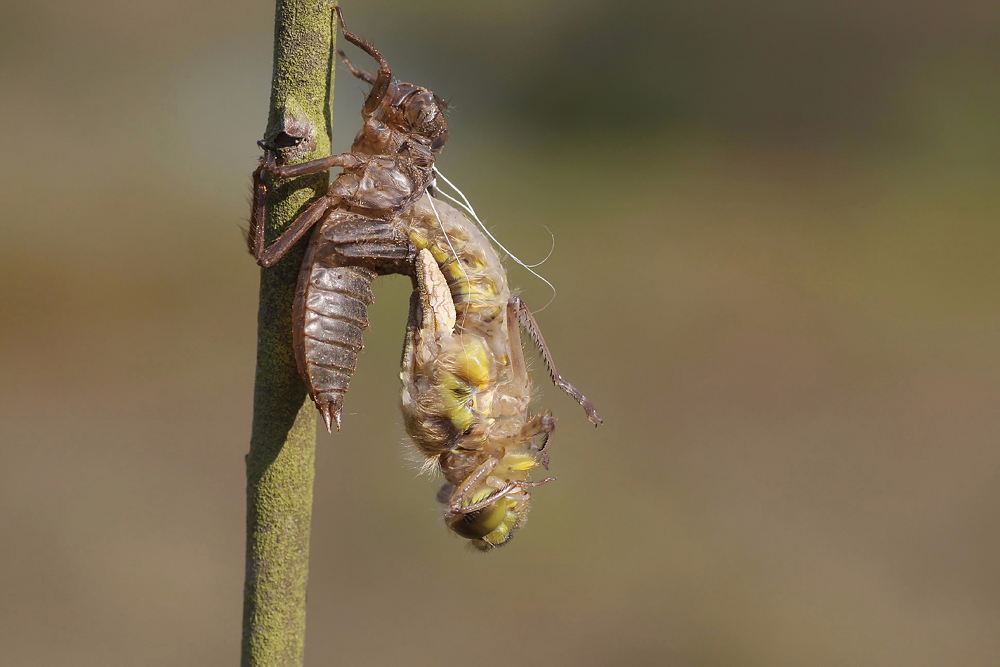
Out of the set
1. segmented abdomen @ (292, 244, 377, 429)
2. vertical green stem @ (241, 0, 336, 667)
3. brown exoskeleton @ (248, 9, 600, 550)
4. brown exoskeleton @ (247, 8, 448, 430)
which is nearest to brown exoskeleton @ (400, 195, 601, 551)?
brown exoskeleton @ (248, 9, 600, 550)

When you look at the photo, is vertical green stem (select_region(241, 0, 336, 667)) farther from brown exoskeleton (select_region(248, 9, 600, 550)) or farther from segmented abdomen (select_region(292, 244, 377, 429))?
brown exoskeleton (select_region(248, 9, 600, 550))

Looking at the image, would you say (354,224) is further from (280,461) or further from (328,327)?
(280,461)

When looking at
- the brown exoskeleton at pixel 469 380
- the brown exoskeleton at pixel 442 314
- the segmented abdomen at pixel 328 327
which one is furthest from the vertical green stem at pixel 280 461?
the brown exoskeleton at pixel 469 380

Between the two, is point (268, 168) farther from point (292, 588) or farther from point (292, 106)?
point (292, 588)

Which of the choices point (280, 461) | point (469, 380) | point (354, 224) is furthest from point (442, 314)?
point (280, 461)

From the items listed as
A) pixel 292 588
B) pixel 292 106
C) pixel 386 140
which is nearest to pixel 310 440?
pixel 292 588

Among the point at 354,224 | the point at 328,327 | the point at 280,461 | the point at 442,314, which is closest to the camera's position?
the point at 280,461
